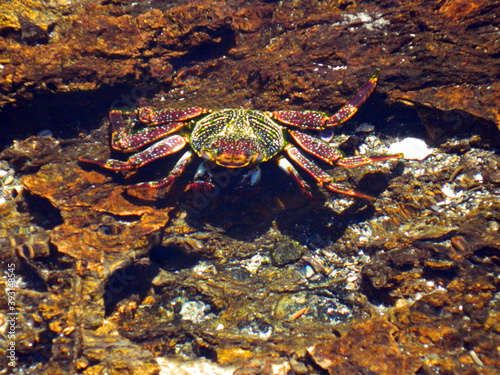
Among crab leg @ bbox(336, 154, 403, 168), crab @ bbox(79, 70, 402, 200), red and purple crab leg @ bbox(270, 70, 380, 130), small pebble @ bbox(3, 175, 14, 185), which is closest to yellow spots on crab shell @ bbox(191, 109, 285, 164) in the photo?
crab @ bbox(79, 70, 402, 200)

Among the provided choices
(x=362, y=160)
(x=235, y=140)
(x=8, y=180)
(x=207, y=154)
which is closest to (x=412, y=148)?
(x=362, y=160)

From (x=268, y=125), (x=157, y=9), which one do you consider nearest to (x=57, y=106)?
(x=157, y=9)

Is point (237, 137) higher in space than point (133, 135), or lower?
higher

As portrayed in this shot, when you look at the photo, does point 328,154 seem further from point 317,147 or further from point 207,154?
point 207,154

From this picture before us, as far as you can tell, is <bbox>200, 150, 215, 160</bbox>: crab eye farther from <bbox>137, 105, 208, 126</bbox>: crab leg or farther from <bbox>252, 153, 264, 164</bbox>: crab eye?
<bbox>137, 105, 208, 126</bbox>: crab leg

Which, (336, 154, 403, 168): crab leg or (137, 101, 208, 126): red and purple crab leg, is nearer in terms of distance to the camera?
(336, 154, 403, 168): crab leg

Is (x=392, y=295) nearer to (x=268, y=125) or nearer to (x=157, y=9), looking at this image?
(x=268, y=125)
